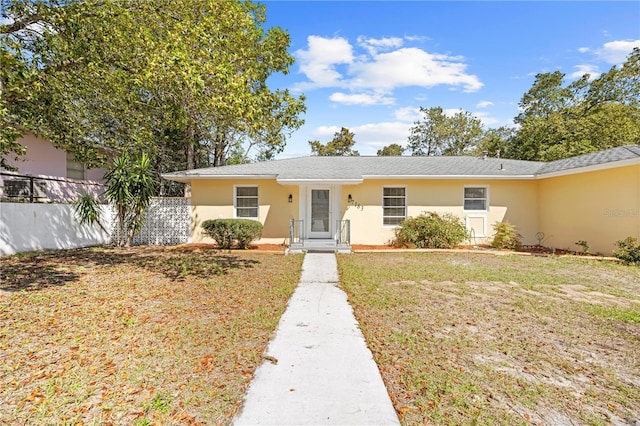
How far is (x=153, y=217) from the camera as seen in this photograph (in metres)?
13.3

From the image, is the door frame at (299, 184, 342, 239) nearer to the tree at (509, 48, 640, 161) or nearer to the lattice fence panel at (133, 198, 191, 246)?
the lattice fence panel at (133, 198, 191, 246)

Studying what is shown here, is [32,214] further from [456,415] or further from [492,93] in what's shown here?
[492,93]

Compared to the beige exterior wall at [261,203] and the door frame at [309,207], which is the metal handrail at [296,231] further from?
the beige exterior wall at [261,203]

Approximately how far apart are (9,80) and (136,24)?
2737 millimetres

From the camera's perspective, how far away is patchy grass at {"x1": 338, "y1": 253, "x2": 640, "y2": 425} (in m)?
2.72

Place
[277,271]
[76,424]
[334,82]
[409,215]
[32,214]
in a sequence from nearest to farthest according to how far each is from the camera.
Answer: [76,424] < [277,271] < [32,214] < [409,215] < [334,82]

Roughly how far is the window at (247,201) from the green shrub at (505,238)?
9.59 meters

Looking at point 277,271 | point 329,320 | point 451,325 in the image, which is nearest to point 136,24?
point 277,271

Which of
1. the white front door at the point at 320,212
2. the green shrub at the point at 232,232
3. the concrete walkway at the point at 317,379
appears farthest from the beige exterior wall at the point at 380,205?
the concrete walkway at the point at 317,379

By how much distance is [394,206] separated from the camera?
42.8 ft

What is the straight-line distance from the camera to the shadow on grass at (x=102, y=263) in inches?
270

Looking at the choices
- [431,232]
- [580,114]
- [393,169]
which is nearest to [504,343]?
[431,232]

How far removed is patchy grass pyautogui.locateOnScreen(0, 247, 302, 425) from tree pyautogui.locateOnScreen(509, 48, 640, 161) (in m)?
23.3

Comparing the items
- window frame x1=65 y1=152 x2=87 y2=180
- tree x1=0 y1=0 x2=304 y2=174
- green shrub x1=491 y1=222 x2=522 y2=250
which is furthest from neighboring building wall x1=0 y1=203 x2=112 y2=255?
green shrub x1=491 y1=222 x2=522 y2=250
